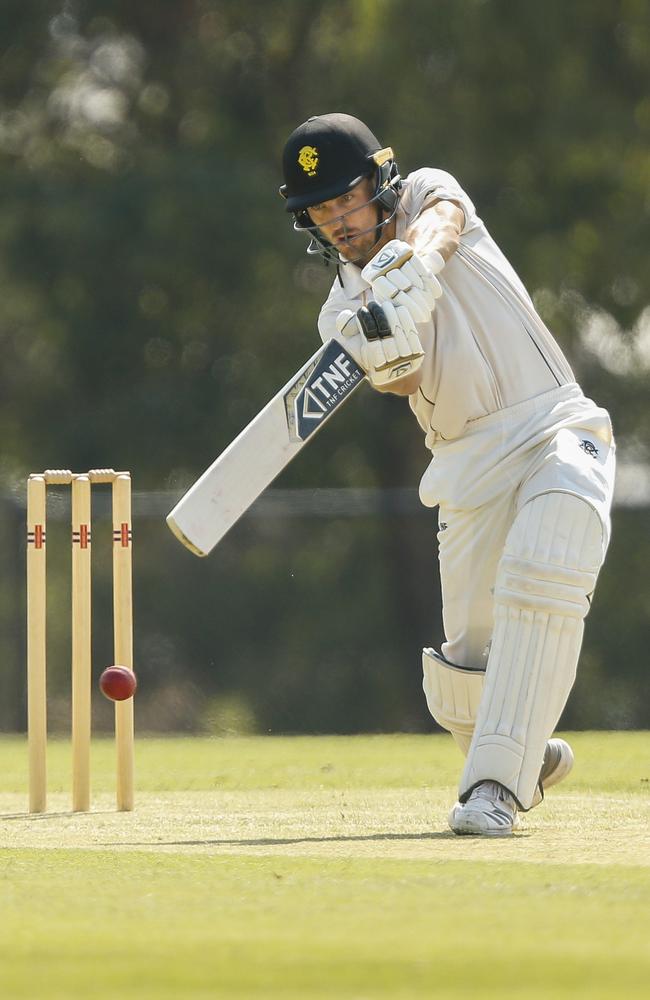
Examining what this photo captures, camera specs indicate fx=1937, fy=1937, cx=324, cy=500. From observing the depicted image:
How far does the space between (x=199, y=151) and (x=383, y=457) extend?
9.44 ft

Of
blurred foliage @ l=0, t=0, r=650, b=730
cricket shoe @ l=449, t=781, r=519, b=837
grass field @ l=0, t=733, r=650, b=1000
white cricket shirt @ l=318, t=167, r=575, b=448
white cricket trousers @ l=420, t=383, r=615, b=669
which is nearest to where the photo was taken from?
grass field @ l=0, t=733, r=650, b=1000

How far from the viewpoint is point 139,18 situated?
16.2m

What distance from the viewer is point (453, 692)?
475 cm

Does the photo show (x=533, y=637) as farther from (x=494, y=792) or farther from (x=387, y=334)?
(x=387, y=334)

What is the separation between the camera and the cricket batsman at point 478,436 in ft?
14.2

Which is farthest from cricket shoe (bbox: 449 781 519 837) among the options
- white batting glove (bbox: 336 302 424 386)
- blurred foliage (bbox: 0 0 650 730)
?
blurred foliage (bbox: 0 0 650 730)

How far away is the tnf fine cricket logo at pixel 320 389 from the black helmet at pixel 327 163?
0.37 m

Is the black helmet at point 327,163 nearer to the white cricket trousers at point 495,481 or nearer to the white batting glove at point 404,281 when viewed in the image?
the white batting glove at point 404,281

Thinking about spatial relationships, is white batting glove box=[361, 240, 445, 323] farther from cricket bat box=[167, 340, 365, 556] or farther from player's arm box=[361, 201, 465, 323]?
cricket bat box=[167, 340, 365, 556]

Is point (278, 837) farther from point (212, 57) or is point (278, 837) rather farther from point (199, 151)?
point (212, 57)

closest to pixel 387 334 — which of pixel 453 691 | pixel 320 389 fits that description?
pixel 320 389

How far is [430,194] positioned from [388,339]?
59 cm

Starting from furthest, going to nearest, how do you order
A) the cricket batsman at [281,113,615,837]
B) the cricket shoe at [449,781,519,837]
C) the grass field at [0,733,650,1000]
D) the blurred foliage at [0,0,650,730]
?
the blurred foliage at [0,0,650,730]
the cricket batsman at [281,113,615,837]
the cricket shoe at [449,781,519,837]
the grass field at [0,733,650,1000]

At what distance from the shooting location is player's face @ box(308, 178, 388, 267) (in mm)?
4664
